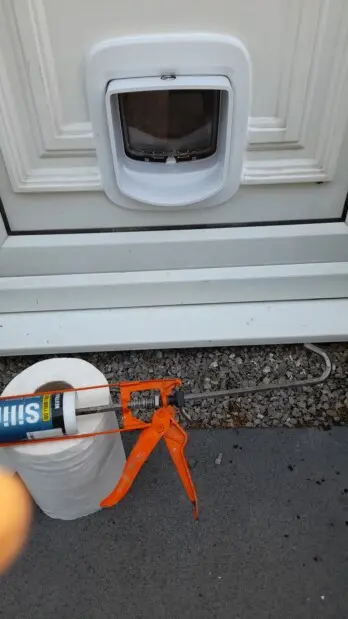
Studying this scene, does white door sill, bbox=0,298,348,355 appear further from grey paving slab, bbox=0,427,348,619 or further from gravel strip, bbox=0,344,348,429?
grey paving slab, bbox=0,427,348,619

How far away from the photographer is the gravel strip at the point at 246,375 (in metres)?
1.28

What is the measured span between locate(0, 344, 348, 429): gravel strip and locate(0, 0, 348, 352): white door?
54 millimetres

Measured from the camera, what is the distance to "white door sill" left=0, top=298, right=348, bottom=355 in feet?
4.39

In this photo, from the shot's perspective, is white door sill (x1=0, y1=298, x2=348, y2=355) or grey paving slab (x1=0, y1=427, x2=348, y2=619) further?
white door sill (x1=0, y1=298, x2=348, y2=355)

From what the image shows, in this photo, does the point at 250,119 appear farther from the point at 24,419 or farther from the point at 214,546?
the point at 214,546

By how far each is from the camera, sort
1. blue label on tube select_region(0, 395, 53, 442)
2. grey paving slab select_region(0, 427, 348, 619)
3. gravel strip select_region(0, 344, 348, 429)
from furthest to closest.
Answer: gravel strip select_region(0, 344, 348, 429)
grey paving slab select_region(0, 427, 348, 619)
blue label on tube select_region(0, 395, 53, 442)

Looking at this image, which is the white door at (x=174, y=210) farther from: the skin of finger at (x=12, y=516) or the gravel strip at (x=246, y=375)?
the skin of finger at (x=12, y=516)

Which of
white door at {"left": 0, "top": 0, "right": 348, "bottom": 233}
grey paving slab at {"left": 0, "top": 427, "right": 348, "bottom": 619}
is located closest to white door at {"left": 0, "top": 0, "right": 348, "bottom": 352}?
white door at {"left": 0, "top": 0, "right": 348, "bottom": 233}

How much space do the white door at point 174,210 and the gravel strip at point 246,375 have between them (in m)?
0.05

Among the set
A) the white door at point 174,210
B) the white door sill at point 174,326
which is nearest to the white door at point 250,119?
the white door at point 174,210

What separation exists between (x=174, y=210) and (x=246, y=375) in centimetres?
40

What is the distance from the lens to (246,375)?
1.34 meters

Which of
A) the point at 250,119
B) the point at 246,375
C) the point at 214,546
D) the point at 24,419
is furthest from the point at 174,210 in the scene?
the point at 214,546

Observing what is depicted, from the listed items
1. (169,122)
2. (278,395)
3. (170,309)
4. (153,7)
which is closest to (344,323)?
(278,395)
